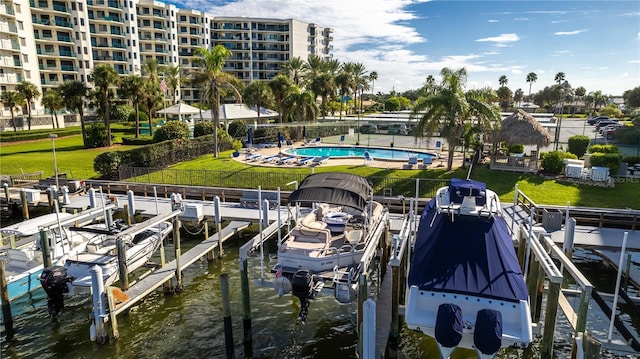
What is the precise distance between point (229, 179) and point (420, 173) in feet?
43.2

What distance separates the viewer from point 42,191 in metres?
26.6

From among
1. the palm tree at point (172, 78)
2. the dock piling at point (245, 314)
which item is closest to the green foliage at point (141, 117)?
the palm tree at point (172, 78)

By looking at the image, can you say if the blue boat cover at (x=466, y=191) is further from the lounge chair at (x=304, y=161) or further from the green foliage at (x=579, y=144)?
the green foliage at (x=579, y=144)

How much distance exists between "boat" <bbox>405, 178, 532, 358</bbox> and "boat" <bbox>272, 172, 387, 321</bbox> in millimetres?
2321

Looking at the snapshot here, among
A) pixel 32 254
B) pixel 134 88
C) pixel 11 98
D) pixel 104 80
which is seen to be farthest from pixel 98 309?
pixel 11 98

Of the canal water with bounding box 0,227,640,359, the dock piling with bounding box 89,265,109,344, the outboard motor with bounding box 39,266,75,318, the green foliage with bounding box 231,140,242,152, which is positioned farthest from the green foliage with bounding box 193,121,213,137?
Result: the dock piling with bounding box 89,265,109,344

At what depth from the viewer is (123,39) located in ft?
276

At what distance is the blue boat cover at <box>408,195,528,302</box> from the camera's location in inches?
385

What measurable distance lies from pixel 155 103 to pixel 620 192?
4777 cm

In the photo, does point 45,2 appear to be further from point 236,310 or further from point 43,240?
point 236,310

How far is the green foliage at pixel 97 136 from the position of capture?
147ft

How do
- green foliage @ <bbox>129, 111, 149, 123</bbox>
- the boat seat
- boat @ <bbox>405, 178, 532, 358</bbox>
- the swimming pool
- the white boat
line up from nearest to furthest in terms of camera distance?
boat @ <bbox>405, 178, 532, 358</bbox>
the white boat
the boat seat
the swimming pool
green foliage @ <bbox>129, 111, 149, 123</bbox>

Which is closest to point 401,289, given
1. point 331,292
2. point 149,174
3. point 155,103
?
point 331,292

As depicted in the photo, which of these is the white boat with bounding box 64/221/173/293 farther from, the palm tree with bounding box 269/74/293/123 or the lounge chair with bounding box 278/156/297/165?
the palm tree with bounding box 269/74/293/123
